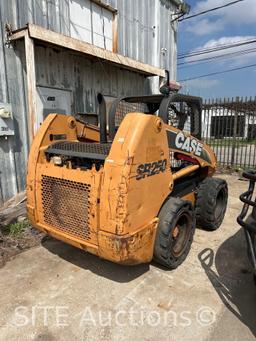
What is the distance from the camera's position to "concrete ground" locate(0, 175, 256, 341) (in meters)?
2.39

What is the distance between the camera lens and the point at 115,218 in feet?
8.39

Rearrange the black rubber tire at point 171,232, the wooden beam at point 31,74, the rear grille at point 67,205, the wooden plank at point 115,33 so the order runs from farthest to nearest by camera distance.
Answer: the wooden plank at point 115,33 < the wooden beam at point 31,74 < the black rubber tire at point 171,232 < the rear grille at point 67,205

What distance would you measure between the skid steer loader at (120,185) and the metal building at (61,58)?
1802 mm

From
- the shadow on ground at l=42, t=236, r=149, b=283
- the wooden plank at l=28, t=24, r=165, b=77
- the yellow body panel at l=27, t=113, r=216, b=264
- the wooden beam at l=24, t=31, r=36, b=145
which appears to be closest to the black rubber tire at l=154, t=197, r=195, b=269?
the yellow body panel at l=27, t=113, r=216, b=264

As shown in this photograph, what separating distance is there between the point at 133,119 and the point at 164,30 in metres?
7.41

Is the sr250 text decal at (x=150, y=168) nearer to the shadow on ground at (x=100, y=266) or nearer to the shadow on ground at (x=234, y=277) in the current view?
the shadow on ground at (x=100, y=266)

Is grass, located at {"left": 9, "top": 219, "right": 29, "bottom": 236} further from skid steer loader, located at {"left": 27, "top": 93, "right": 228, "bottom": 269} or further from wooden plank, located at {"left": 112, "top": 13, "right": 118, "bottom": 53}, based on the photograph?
wooden plank, located at {"left": 112, "top": 13, "right": 118, "bottom": 53}

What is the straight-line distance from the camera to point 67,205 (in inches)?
118

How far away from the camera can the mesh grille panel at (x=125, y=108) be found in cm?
393

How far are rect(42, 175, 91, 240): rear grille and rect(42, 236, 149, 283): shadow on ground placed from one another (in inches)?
25.9

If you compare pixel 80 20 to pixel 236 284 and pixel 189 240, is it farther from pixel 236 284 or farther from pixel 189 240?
pixel 236 284

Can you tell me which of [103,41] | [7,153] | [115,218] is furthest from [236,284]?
[103,41]

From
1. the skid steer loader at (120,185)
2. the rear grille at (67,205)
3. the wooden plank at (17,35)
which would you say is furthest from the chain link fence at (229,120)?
the rear grille at (67,205)

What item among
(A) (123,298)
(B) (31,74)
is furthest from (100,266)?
(B) (31,74)
